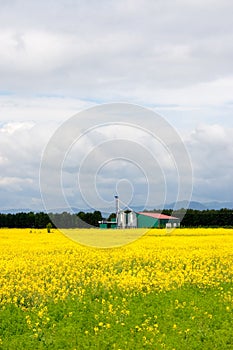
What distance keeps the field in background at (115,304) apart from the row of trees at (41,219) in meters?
53.4

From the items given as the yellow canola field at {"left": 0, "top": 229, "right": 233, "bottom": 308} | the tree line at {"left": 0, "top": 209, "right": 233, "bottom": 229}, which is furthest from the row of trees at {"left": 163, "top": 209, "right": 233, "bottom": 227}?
the yellow canola field at {"left": 0, "top": 229, "right": 233, "bottom": 308}

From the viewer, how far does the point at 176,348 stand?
11086 millimetres

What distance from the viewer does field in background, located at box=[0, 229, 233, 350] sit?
1170cm

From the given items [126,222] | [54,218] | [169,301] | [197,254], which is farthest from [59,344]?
[54,218]

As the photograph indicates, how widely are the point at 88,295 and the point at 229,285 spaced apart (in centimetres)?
463

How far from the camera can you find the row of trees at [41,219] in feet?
253

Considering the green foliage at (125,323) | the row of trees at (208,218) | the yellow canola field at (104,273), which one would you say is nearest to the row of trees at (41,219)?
the row of trees at (208,218)

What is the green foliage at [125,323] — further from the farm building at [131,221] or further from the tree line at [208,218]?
the tree line at [208,218]

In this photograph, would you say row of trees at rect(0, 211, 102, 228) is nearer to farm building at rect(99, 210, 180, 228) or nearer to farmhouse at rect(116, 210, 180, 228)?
farm building at rect(99, 210, 180, 228)

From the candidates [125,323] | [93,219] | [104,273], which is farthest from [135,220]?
[125,323]

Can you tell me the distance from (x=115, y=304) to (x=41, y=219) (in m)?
71.0

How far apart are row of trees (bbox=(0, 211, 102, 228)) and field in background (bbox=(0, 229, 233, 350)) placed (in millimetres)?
53423

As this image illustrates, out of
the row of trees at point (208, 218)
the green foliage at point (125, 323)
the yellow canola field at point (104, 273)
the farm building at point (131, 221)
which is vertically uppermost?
the row of trees at point (208, 218)

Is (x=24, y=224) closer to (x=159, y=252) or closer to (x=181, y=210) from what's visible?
(x=181, y=210)
